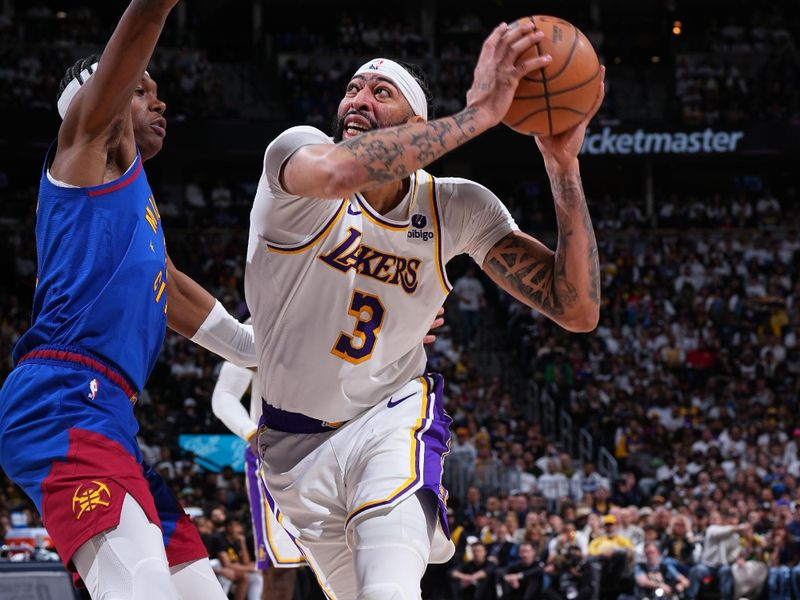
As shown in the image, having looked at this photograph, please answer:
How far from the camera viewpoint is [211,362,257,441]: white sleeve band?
7516 mm

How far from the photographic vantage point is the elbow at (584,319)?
424 centimetres

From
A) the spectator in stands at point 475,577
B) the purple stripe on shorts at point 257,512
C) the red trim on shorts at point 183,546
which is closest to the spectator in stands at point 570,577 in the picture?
the spectator in stands at point 475,577

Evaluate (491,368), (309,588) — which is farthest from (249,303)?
(491,368)

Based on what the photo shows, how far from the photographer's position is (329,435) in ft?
13.5

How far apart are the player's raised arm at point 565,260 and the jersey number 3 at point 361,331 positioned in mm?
612

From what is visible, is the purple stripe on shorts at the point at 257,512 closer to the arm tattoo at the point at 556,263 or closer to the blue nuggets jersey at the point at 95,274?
the arm tattoo at the point at 556,263

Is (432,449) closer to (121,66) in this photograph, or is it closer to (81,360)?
(81,360)

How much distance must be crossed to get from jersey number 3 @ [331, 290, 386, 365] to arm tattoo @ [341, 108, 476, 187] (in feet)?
2.21

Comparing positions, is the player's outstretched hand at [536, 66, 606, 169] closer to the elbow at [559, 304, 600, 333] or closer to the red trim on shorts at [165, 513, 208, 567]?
the elbow at [559, 304, 600, 333]

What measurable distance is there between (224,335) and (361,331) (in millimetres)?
865

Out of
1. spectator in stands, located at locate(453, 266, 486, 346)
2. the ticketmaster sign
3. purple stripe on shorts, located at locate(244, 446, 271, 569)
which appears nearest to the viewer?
purple stripe on shorts, located at locate(244, 446, 271, 569)

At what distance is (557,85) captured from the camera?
379 cm

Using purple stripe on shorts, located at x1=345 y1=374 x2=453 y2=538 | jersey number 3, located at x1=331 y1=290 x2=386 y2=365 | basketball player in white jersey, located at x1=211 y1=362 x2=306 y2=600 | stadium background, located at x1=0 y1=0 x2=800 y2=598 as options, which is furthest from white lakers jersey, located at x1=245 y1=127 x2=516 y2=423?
stadium background, located at x1=0 y1=0 x2=800 y2=598

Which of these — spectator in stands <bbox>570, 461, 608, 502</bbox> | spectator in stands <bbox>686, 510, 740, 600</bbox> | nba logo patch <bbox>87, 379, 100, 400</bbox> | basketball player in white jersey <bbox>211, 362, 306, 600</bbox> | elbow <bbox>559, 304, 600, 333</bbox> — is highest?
elbow <bbox>559, 304, 600, 333</bbox>
